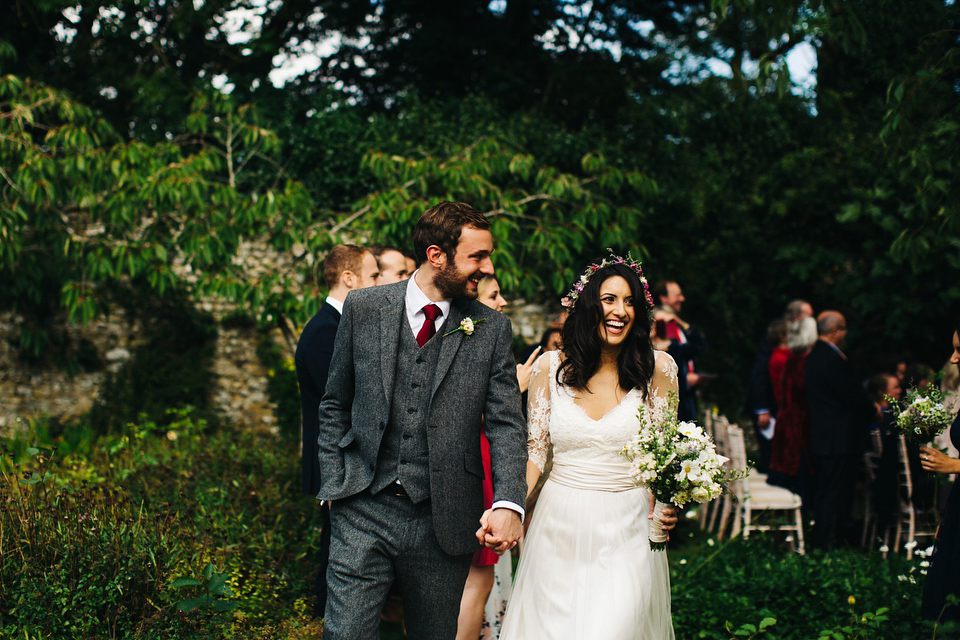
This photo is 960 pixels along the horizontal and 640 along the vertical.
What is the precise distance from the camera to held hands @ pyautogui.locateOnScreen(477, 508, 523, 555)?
2695 millimetres

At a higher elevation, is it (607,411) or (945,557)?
(607,411)

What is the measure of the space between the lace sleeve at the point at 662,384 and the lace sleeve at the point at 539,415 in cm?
51

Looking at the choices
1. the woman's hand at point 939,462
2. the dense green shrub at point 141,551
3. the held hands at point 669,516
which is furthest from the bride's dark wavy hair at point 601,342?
the dense green shrub at point 141,551

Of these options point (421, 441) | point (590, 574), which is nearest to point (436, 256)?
point (421, 441)

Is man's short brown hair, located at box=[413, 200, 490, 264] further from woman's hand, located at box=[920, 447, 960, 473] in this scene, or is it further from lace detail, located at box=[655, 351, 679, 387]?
→ woman's hand, located at box=[920, 447, 960, 473]

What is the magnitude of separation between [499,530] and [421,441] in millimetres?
425

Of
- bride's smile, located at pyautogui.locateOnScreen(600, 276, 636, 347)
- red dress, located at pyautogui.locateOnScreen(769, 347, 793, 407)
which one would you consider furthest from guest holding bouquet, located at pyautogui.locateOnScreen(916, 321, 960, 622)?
red dress, located at pyautogui.locateOnScreen(769, 347, 793, 407)

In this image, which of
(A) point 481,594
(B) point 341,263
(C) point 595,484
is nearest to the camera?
(C) point 595,484

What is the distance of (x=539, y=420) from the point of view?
12.3 ft

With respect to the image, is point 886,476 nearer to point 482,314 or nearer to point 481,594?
point 481,594

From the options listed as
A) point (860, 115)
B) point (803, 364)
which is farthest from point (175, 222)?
point (860, 115)

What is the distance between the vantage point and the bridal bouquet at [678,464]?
292cm

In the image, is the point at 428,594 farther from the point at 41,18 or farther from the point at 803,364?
the point at 41,18

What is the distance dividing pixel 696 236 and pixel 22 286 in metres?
8.42
